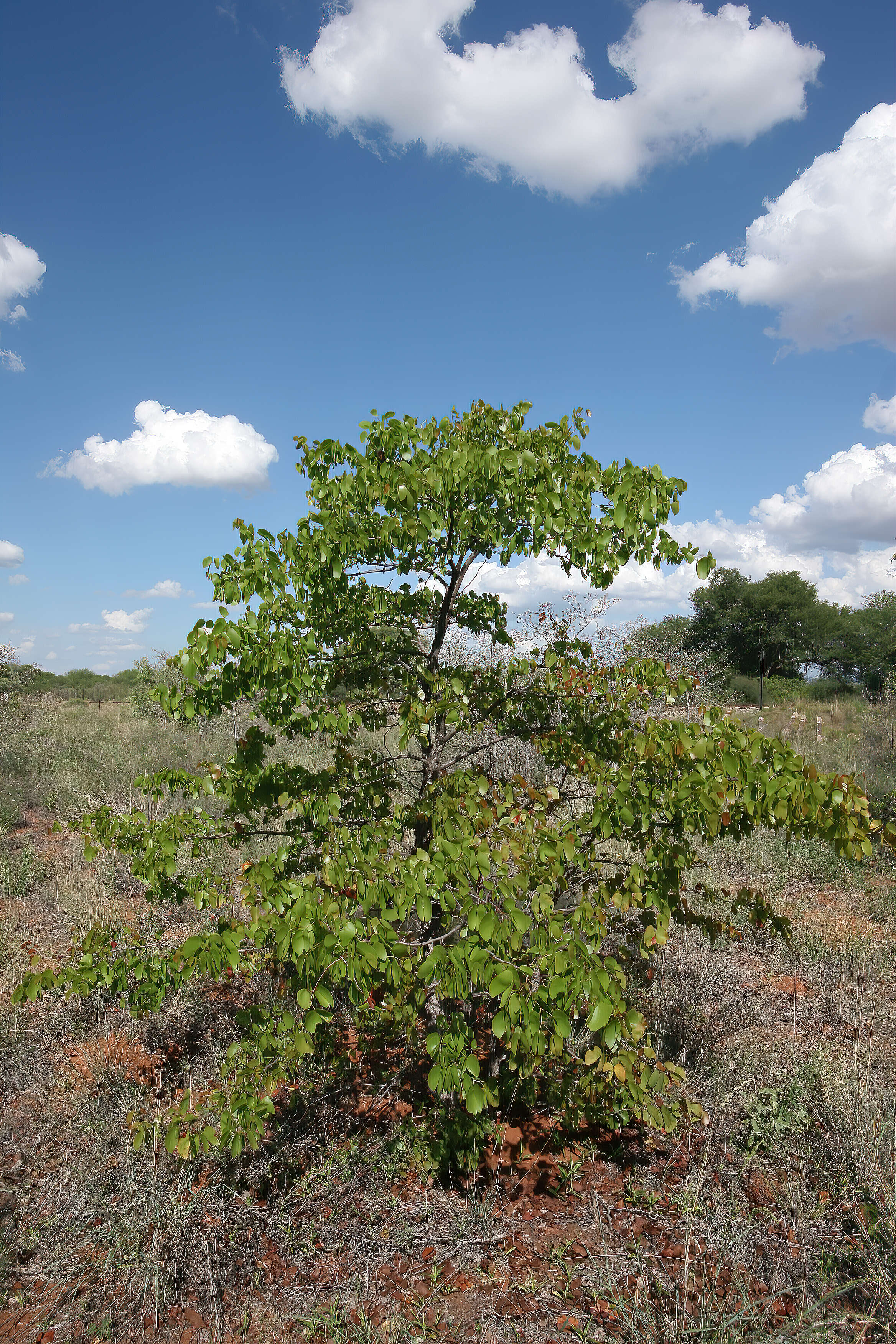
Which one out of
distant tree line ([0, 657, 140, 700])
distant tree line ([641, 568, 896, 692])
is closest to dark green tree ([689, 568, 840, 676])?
distant tree line ([641, 568, 896, 692])

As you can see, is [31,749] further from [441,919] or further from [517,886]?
[517,886]

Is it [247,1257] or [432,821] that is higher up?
[432,821]

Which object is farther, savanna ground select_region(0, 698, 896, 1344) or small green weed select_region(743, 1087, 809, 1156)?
small green weed select_region(743, 1087, 809, 1156)

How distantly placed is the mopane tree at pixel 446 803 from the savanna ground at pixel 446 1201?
0.95ft

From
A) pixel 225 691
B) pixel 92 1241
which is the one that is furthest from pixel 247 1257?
pixel 225 691

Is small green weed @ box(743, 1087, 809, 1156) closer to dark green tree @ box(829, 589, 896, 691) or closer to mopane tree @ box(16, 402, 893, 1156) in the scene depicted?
mopane tree @ box(16, 402, 893, 1156)

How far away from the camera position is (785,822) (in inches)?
70.8

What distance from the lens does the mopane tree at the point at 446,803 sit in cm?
180

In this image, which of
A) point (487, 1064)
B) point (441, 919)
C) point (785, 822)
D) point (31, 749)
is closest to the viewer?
point (785, 822)

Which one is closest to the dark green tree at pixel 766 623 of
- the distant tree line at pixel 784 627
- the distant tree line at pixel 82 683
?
the distant tree line at pixel 784 627

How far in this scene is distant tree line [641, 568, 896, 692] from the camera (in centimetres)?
3403

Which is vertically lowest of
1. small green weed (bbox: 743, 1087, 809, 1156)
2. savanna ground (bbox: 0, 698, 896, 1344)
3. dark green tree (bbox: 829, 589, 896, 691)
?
savanna ground (bbox: 0, 698, 896, 1344)

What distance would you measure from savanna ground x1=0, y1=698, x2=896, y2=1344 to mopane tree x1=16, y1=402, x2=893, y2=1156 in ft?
0.95

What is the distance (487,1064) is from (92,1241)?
173cm
